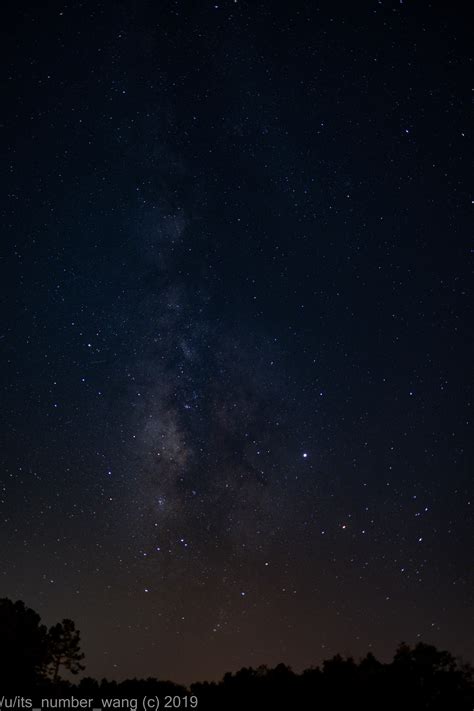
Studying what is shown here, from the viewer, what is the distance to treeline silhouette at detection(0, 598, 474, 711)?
69.4 ft

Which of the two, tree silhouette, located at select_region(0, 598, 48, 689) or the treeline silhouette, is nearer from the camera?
the treeline silhouette

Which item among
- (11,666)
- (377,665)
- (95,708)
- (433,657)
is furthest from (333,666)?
(11,666)

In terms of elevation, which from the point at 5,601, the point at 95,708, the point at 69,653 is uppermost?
the point at 5,601

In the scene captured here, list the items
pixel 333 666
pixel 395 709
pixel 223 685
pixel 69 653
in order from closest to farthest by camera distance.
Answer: pixel 395 709, pixel 333 666, pixel 223 685, pixel 69 653

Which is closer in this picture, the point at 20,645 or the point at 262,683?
the point at 262,683

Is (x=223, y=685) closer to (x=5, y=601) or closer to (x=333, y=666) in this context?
(x=333, y=666)

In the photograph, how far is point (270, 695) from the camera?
24.0 metres

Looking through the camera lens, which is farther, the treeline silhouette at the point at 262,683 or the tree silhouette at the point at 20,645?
the tree silhouette at the point at 20,645

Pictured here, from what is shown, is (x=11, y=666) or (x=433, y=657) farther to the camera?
(x=11, y=666)

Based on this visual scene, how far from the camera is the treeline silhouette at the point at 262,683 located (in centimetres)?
2116

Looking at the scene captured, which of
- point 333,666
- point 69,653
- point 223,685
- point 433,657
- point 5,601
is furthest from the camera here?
point 69,653

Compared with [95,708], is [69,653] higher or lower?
higher

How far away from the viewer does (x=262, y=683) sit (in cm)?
2545

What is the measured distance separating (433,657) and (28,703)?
17958 millimetres
